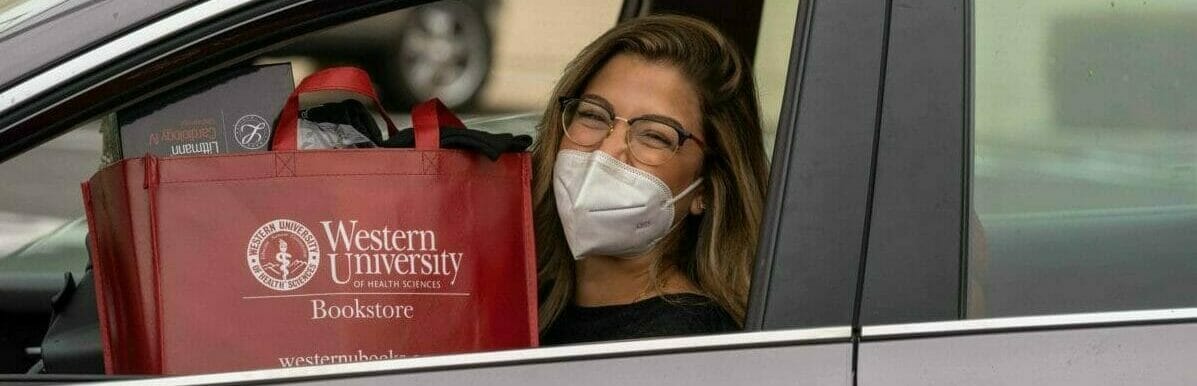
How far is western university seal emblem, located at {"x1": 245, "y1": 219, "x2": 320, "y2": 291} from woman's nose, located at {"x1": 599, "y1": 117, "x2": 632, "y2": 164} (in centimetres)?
52

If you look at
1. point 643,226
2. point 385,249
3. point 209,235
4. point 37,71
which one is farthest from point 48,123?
point 643,226

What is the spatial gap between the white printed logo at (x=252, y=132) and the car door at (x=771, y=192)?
10.6 inches

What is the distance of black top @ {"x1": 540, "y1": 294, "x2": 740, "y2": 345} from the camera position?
7.22 ft

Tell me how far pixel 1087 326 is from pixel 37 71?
3.94 feet

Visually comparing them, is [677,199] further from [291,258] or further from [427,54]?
[427,54]

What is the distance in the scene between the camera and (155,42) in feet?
5.88

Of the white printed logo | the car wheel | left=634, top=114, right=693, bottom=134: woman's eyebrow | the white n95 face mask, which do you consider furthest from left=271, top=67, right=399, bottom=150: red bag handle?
the car wheel

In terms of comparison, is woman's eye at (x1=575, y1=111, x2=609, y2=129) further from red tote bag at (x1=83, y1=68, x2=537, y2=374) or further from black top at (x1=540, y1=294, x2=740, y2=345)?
red tote bag at (x1=83, y1=68, x2=537, y2=374)

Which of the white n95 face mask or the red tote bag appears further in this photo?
the white n95 face mask

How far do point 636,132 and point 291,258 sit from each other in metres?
0.62

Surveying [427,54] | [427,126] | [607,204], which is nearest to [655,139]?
[607,204]

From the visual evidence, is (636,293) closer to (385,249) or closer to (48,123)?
(385,249)

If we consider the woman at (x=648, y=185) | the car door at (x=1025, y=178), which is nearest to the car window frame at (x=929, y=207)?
the car door at (x=1025, y=178)

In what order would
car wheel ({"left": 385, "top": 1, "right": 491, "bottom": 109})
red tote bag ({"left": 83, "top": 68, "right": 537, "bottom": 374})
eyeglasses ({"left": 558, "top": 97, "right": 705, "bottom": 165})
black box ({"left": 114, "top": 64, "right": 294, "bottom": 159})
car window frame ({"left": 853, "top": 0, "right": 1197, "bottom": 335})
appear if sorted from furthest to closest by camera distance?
1. car wheel ({"left": 385, "top": 1, "right": 491, "bottom": 109})
2. eyeglasses ({"left": 558, "top": 97, "right": 705, "bottom": 165})
3. black box ({"left": 114, "top": 64, "right": 294, "bottom": 159})
4. red tote bag ({"left": 83, "top": 68, "right": 537, "bottom": 374})
5. car window frame ({"left": 853, "top": 0, "right": 1197, "bottom": 335})
